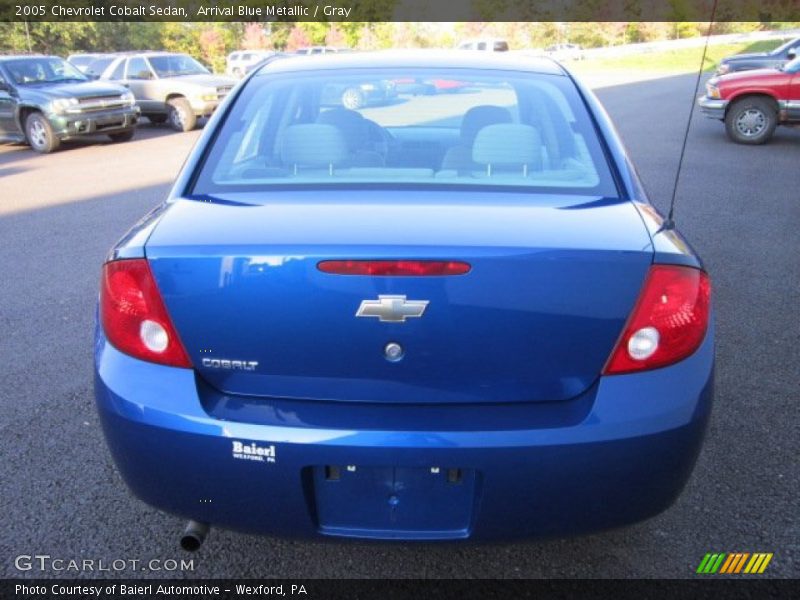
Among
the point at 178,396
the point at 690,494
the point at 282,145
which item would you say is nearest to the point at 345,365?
the point at 178,396

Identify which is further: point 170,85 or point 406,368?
point 170,85

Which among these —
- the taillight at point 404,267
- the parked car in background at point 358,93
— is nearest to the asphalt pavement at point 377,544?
the taillight at point 404,267

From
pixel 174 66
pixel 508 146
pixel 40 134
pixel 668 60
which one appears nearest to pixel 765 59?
pixel 174 66

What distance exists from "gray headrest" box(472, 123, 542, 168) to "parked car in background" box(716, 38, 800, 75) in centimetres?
1275

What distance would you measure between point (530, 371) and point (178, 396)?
3.00 feet

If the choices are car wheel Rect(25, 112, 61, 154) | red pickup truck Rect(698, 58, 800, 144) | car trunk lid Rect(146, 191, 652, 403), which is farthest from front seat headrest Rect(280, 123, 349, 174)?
car wheel Rect(25, 112, 61, 154)

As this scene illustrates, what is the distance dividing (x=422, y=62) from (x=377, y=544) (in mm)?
2000

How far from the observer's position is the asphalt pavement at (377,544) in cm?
240

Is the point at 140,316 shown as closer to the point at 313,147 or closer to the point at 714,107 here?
the point at 313,147

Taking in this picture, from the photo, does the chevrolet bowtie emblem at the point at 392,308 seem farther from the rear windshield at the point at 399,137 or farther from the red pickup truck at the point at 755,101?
the red pickup truck at the point at 755,101

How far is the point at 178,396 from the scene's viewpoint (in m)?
1.85

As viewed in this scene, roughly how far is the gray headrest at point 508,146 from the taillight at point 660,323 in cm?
73

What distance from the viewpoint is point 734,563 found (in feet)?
7.81

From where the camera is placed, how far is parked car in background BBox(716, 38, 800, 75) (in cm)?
1387
